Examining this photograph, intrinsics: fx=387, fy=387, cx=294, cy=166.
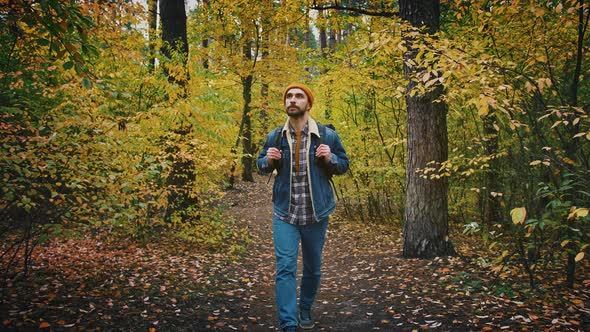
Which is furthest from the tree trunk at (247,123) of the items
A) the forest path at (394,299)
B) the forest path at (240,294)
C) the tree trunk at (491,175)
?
the tree trunk at (491,175)

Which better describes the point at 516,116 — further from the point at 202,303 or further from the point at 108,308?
the point at 108,308

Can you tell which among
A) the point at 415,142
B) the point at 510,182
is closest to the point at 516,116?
the point at 510,182

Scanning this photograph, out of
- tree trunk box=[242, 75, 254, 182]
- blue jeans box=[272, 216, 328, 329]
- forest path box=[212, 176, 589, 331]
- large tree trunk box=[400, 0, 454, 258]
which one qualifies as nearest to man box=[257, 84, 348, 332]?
blue jeans box=[272, 216, 328, 329]

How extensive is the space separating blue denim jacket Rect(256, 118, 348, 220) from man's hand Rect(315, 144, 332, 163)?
63 mm

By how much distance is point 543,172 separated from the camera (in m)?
4.34

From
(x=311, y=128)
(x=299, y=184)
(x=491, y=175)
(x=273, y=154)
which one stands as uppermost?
(x=311, y=128)

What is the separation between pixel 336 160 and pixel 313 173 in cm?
25

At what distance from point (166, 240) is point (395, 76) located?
579cm

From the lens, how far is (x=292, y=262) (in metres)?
3.41

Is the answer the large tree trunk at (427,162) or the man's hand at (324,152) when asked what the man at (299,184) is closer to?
the man's hand at (324,152)

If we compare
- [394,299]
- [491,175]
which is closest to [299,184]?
[394,299]

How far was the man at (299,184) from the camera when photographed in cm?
344

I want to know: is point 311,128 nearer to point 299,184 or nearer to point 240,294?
point 299,184

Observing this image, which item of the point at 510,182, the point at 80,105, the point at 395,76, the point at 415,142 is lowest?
the point at 510,182
